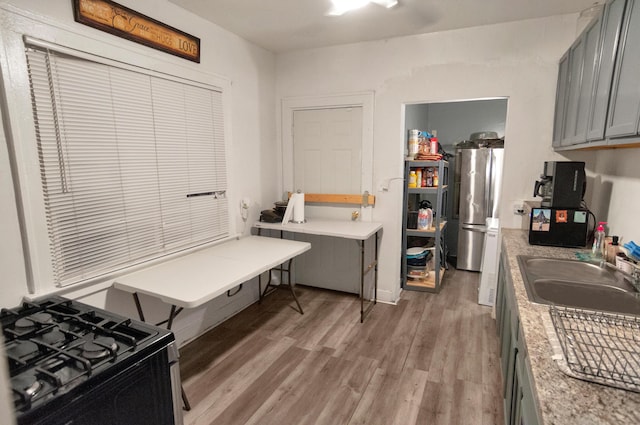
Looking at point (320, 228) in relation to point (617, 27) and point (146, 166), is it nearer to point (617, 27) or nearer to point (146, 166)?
point (146, 166)

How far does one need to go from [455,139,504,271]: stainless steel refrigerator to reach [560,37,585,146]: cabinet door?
75.3 inches

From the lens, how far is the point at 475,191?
14.3ft

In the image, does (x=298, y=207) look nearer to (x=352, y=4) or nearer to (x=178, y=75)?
(x=178, y=75)

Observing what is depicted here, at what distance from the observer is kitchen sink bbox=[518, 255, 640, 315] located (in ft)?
5.10

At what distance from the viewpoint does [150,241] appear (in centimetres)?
Answer: 243

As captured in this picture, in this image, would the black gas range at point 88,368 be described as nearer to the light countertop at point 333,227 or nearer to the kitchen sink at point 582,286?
the kitchen sink at point 582,286

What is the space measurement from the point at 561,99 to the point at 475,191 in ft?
6.36

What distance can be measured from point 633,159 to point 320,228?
220cm

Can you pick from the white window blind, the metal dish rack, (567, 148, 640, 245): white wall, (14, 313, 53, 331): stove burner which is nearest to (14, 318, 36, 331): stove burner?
(14, 313, 53, 331): stove burner

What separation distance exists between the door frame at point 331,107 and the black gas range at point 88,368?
2407 millimetres

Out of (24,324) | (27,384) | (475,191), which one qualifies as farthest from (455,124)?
(27,384)

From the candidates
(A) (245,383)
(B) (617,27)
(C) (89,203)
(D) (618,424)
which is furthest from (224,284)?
(B) (617,27)

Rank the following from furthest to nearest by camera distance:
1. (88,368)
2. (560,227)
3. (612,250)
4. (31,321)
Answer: (560,227) → (612,250) → (31,321) → (88,368)

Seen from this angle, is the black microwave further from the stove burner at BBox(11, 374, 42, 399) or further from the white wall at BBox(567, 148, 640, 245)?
the stove burner at BBox(11, 374, 42, 399)
